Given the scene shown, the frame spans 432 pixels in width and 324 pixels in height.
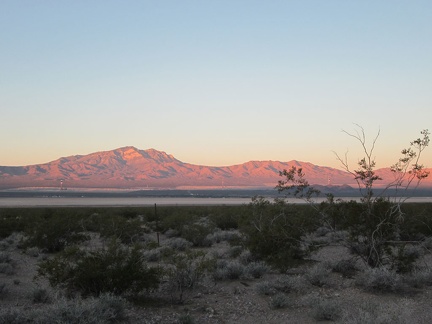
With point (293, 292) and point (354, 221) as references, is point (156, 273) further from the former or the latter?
point (354, 221)

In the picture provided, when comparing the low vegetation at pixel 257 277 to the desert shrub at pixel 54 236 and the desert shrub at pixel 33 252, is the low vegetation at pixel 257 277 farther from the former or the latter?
the desert shrub at pixel 54 236

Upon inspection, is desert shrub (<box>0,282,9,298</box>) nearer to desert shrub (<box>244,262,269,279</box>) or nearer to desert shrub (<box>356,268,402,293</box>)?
desert shrub (<box>244,262,269,279</box>)

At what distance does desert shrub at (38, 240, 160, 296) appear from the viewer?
40.6ft

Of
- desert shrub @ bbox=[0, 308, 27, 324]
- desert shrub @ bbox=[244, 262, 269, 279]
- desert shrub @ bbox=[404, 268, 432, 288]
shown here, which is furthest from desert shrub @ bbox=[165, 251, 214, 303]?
desert shrub @ bbox=[404, 268, 432, 288]

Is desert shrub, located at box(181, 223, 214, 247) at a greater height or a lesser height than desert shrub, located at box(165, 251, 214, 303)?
lesser

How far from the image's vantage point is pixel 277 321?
11.3 metres

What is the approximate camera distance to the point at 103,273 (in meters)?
12.4

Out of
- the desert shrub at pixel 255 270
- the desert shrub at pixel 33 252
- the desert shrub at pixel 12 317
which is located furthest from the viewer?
the desert shrub at pixel 33 252

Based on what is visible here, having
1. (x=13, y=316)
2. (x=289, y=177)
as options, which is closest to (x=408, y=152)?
(x=289, y=177)

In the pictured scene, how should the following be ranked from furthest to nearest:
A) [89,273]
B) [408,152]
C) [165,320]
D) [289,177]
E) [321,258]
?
[321,258], [289,177], [408,152], [89,273], [165,320]

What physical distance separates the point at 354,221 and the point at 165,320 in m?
7.17

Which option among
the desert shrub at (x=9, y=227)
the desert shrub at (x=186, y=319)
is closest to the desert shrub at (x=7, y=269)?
the desert shrub at (x=186, y=319)

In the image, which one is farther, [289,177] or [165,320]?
[289,177]

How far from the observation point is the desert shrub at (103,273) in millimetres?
12375
